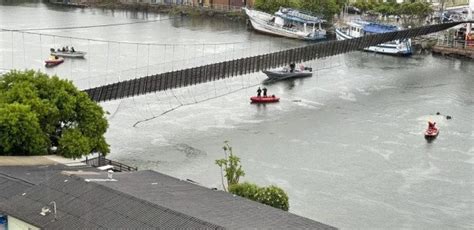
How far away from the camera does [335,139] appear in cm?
2227

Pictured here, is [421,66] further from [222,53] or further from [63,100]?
[63,100]

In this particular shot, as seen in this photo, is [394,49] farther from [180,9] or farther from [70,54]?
[180,9]

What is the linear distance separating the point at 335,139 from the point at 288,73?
865cm

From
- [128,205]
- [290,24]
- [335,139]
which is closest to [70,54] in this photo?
[290,24]

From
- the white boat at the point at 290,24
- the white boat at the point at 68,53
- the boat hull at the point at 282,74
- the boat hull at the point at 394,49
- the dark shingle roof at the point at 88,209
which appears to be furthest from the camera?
the white boat at the point at 290,24

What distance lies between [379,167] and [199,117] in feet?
21.4

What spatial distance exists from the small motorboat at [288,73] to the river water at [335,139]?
20.1 inches

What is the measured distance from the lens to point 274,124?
78.1 ft

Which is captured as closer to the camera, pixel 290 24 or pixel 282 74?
pixel 282 74


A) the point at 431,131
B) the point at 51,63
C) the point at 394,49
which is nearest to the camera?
the point at 431,131

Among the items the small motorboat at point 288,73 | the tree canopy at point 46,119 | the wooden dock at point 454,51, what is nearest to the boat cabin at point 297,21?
the wooden dock at point 454,51

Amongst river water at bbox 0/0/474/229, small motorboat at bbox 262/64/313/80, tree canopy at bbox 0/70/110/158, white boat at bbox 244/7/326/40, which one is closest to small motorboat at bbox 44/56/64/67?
river water at bbox 0/0/474/229

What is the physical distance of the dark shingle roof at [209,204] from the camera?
38.9 feet

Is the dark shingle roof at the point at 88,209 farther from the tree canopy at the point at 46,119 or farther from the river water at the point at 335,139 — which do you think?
the river water at the point at 335,139
